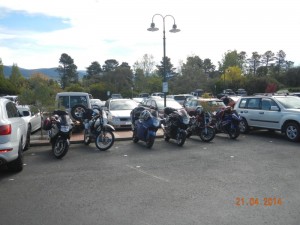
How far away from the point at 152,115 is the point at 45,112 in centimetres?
425

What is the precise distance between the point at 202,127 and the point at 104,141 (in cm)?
378

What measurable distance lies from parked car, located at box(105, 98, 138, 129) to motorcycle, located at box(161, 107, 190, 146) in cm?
324

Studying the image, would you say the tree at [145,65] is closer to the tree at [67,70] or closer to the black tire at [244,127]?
the tree at [67,70]

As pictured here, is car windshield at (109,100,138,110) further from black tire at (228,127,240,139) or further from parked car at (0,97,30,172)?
parked car at (0,97,30,172)

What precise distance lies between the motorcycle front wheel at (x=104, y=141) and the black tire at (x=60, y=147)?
1198 millimetres

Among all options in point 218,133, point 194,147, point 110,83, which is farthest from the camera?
point 110,83

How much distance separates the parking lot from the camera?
4566 millimetres

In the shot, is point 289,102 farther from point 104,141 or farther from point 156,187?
point 156,187

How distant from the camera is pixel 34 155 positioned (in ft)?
29.8

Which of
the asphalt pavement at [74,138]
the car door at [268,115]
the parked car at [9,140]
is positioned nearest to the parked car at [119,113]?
the asphalt pavement at [74,138]

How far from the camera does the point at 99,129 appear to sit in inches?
392

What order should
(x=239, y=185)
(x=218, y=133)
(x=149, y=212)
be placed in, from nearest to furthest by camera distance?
(x=149, y=212) < (x=239, y=185) < (x=218, y=133)

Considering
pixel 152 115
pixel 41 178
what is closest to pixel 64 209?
pixel 41 178

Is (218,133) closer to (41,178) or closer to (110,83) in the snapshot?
(41,178)
